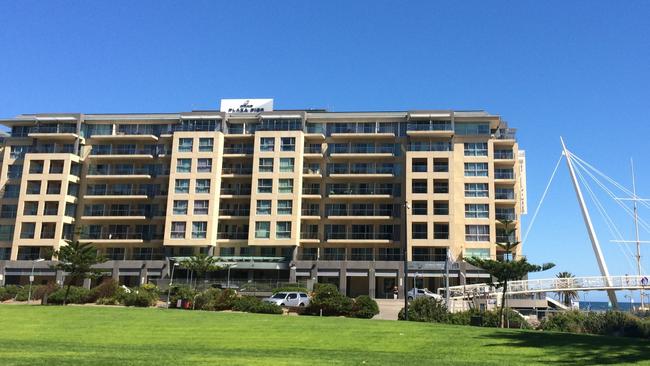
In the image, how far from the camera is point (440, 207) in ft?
242

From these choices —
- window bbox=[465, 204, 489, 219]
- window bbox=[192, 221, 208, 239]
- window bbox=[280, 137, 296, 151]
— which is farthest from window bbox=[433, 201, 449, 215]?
window bbox=[192, 221, 208, 239]

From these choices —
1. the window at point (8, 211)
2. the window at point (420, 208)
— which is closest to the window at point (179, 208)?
the window at point (8, 211)

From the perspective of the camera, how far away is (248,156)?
261 feet

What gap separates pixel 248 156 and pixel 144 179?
14.7 meters

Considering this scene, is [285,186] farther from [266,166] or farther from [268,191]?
[266,166]

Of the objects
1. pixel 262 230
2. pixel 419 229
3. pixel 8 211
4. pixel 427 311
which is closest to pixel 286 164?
pixel 262 230

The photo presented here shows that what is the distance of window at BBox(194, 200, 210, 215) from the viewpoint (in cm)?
7694

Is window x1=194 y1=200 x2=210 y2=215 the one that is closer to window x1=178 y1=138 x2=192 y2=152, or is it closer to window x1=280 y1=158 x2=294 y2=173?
window x1=178 y1=138 x2=192 y2=152

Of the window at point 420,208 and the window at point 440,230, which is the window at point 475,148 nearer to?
the window at point 420,208

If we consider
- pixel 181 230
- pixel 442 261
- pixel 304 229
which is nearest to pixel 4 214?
pixel 181 230

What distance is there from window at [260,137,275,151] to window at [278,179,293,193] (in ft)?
15.2

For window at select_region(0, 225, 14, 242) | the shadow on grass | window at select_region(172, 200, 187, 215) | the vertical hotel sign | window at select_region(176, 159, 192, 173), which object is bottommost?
the shadow on grass

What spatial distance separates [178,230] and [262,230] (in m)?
10.9

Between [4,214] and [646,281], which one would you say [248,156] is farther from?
[646,281]
